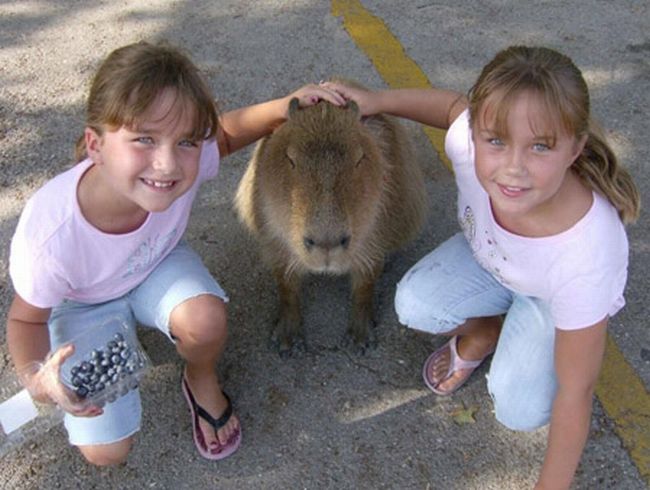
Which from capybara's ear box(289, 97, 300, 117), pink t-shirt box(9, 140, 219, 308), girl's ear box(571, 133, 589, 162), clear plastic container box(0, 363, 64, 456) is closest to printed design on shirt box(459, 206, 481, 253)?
girl's ear box(571, 133, 589, 162)

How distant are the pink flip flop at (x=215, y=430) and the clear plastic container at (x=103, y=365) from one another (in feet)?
0.91

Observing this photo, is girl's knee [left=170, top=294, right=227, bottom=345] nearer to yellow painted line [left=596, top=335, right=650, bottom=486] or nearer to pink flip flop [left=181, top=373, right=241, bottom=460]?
pink flip flop [left=181, top=373, right=241, bottom=460]

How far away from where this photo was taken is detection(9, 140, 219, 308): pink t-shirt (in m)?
2.21

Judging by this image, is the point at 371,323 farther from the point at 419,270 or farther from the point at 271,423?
the point at 271,423

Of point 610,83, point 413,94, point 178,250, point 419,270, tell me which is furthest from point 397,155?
point 610,83

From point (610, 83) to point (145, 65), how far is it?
9.10 feet

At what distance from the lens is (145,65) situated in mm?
2098

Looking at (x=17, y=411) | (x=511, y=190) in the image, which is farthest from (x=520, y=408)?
(x=17, y=411)

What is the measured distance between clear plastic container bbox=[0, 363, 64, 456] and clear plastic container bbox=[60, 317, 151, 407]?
122 millimetres

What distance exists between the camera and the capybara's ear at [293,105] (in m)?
2.77

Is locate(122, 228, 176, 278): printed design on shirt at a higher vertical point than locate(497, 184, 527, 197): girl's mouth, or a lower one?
lower

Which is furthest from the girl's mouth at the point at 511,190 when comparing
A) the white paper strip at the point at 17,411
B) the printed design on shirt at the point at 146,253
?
the white paper strip at the point at 17,411

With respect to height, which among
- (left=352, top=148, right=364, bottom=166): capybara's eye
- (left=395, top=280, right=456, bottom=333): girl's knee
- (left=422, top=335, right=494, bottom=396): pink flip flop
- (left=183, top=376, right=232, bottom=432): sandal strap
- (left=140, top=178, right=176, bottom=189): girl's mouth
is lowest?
(left=422, top=335, right=494, bottom=396): pink flip flop

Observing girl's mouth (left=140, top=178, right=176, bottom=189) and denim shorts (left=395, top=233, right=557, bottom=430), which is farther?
denim shorts (left=395, top=233, right=557, bottom=430)
